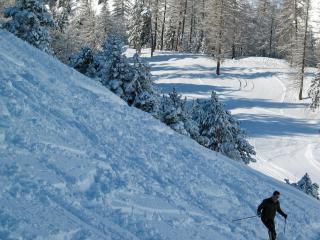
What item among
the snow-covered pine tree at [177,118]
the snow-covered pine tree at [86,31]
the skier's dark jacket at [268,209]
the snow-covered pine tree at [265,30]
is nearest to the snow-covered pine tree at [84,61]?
the snow-covered pine tree at [177,118]

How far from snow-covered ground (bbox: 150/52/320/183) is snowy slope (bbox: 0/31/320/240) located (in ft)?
59.1

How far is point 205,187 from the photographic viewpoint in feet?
47.1

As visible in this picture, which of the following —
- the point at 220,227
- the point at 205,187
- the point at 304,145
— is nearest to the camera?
the point at 220,227

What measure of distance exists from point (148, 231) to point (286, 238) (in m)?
5.01

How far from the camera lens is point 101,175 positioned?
39.2ft

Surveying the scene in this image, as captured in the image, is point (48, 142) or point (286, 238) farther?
point (286, 238)

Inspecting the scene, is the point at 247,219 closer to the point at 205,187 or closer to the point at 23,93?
the point at 205,187

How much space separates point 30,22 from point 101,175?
22.9m

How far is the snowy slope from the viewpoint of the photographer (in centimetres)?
962

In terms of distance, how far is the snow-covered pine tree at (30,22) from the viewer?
31.8 m

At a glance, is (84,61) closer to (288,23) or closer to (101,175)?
(101,175)

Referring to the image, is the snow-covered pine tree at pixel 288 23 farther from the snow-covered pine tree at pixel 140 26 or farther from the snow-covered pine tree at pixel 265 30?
the snow-covered pine tree at pixel 140 26

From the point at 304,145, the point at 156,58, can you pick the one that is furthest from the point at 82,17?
the point at 304,145

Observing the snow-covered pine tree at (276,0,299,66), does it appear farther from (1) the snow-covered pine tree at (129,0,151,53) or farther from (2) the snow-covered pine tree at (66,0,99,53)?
(2) the snow-covered pine tree at (66,0,99,53)
